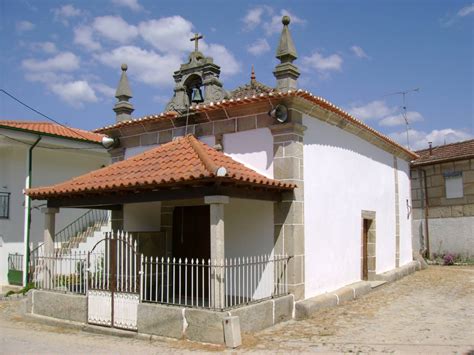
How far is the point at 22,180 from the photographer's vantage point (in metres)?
12.6

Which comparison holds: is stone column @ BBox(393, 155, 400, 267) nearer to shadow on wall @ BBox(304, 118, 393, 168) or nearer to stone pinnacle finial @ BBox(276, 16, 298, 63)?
shadow on wall @ BBox(304, 118, 393, 168)

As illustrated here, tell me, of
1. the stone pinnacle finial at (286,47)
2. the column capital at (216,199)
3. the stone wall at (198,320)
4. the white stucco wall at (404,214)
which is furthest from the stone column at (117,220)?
the white stucco wall at (404,214)

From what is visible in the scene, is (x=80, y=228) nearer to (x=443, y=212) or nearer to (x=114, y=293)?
(x=114, y=293)

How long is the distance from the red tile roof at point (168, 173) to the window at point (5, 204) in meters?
4.11

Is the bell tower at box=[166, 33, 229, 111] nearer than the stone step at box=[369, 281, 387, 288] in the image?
Yes

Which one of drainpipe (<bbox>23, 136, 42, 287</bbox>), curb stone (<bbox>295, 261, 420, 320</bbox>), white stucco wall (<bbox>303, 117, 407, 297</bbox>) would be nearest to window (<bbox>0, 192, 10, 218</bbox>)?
drainpipe (<bbox>23, 136, 42, 287</bbox>)

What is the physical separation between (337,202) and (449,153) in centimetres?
958

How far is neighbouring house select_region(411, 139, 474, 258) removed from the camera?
1650cm

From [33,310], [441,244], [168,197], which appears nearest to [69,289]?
[33,310]

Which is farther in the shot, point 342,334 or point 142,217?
point 142,217

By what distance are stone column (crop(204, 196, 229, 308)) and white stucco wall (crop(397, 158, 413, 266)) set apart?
8.75 meters

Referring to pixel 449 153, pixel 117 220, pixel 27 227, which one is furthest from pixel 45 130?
pixel 449 153

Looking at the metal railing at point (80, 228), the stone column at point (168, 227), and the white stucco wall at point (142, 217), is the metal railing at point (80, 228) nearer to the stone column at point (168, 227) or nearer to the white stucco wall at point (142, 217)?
the white stucco wall at point (142, 217)

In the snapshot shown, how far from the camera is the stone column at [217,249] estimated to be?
21.9 feet
